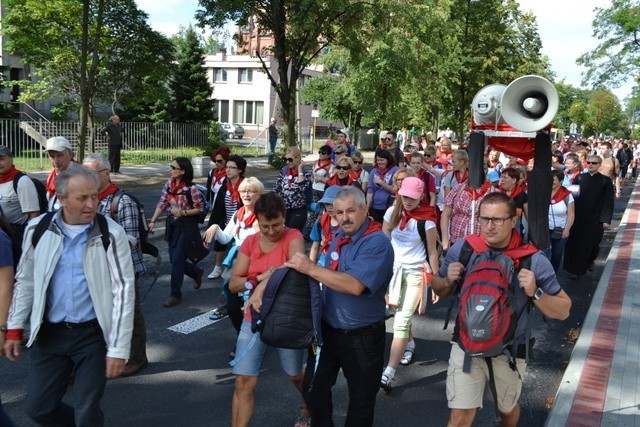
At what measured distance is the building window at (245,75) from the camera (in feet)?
190

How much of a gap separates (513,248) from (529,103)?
1.58 m

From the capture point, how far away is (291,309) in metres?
3.42

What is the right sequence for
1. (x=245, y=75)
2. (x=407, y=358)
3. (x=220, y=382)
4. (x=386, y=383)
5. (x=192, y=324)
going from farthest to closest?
(x=245, y=75)
(x=192, y=324)
(x=407, y=358)
(x=220, y=382)
(x=386, y=383)

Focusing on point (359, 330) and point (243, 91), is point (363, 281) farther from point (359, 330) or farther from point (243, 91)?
point (243, 91)

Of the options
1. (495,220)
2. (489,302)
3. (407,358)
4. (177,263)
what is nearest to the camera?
(489,302)

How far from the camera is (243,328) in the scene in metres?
3.86

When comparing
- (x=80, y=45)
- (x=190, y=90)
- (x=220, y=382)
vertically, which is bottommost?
(x=220, y=382)

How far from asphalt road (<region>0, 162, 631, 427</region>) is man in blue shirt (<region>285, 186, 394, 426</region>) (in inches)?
37.3

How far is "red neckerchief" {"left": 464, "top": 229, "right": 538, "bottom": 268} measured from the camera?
3307mm

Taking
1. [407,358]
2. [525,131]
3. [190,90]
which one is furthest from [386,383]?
[190,90]

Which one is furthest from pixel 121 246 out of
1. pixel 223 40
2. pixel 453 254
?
pixel 223 40

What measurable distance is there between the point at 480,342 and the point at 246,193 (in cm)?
258

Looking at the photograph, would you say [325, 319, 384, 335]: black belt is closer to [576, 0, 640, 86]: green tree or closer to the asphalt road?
the asphalt road

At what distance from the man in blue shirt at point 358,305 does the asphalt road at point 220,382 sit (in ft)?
3.10
